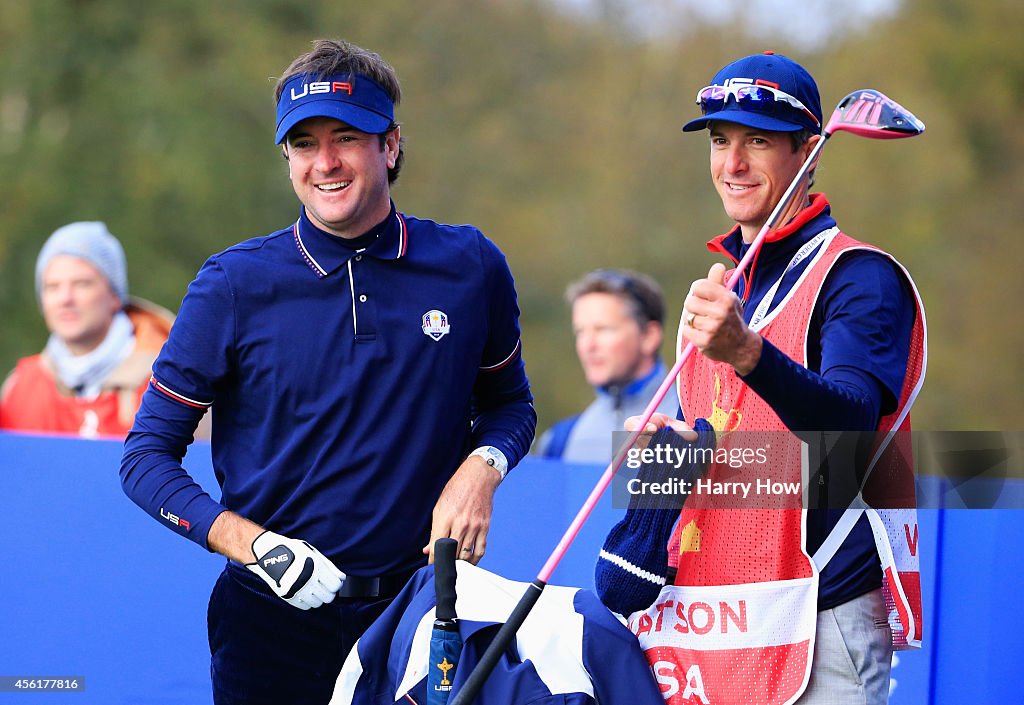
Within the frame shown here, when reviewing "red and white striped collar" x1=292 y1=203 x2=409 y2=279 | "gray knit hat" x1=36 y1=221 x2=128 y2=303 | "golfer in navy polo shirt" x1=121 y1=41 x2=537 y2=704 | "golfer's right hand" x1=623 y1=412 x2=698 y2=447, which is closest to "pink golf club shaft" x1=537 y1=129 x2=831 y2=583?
"golfer's right hand" x1=623 y1=412 x2=698 y2=447

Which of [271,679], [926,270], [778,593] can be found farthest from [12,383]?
[926,270]

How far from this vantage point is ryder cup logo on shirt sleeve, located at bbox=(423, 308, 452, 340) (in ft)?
10.1

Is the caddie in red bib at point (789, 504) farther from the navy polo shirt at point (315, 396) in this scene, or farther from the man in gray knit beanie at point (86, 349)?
the man in gray knit beanie at point (86, 349)

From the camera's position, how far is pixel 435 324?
3100 millimetres

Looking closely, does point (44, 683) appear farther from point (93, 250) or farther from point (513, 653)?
point (93, 250)

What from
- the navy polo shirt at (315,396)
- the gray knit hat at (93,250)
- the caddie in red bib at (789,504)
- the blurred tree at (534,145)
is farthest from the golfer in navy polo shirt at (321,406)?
the blurred tree at (534,145)

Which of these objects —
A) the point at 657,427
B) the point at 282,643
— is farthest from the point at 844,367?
the point at 282,643

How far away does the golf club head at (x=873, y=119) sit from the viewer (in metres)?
2.61

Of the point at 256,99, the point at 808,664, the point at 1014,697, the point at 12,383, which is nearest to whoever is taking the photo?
the point at 808,664

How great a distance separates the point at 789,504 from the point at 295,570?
1.04 meters

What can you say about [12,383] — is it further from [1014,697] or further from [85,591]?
[1014,697]

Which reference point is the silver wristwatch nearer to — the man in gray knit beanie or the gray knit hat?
the man in gray knit beanie

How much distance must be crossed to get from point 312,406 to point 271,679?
624 millimetres

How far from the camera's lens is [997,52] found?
18375 mm
